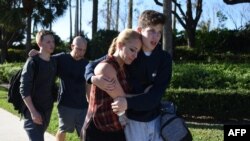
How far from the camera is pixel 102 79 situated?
10.4 feet

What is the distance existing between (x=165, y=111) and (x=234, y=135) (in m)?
0.89

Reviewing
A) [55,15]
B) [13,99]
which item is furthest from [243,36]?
[13,99]

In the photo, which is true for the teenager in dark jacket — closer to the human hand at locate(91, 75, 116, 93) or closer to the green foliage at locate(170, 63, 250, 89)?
the human hand at locate(91, 75, 116, 93)

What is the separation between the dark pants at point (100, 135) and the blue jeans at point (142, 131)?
66mm

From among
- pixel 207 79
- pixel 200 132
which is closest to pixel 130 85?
pixel 200 132

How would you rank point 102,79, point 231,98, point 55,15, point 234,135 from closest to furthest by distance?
1. point 102,79
2. point 234,135
3. point 231,98
4. point 55,15

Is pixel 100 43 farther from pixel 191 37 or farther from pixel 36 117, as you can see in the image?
pixel 36 117

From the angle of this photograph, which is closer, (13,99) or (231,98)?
(13,99)

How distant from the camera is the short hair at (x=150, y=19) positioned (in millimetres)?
3225

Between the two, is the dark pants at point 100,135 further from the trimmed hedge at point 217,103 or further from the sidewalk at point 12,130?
the trimmed hedge at point 217,103

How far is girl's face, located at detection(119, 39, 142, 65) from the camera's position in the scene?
314 cm

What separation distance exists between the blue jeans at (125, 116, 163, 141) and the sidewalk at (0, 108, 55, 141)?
15.8 ft

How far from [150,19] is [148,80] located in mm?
388

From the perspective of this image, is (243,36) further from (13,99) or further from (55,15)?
(13,99)
